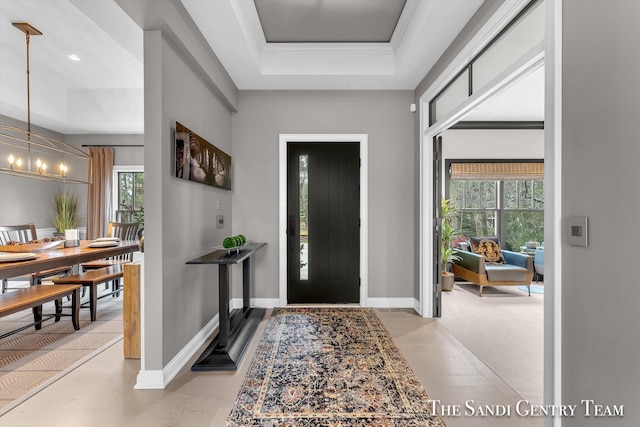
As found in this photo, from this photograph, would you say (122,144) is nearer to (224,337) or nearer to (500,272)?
(224,337)

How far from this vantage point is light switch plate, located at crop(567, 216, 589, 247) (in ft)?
4.66

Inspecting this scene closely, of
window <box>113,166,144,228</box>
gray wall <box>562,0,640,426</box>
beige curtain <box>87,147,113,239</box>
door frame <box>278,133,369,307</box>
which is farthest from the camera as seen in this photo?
window <box>113,166,144,228</box>

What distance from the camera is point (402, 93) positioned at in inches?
155

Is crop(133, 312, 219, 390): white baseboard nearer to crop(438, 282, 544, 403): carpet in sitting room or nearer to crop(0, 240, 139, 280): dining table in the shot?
crop(0, 240, 139, 280): dining table

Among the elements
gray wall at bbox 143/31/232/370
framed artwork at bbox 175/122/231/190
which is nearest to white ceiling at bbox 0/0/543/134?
gray wall at bbox 143/31/232/370

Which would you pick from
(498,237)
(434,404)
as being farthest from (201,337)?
(498,237)

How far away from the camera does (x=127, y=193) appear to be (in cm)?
609

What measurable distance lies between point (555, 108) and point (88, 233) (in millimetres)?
7089

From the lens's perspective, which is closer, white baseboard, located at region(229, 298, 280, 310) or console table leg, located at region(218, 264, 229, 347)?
console table leg, located at region(218, 264, 229, 347)

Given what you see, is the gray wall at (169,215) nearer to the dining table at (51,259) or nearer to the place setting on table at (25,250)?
the dining table at (51,259)

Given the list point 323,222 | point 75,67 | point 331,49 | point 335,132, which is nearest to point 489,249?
point 323,222

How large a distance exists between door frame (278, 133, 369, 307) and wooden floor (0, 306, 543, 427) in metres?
1.25

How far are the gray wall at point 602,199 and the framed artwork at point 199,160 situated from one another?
247cm

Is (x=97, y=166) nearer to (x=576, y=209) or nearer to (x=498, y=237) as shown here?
(x=576, y=209)
